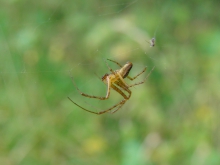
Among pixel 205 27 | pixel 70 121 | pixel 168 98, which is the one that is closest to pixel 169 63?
pixel 168 98

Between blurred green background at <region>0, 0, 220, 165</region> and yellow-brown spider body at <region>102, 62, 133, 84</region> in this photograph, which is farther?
blurred green background at <region>0, 0, 220, 165</region>

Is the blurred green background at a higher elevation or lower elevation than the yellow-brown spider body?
lower

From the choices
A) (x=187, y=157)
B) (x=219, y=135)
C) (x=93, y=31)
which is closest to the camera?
(x=187, y=157)

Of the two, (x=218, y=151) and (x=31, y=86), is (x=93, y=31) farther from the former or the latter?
(x=218, y=151)

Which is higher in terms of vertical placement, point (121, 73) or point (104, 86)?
point (121, 73)

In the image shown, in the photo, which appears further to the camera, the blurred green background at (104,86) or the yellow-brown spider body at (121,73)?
the blurred green background at (104,86)

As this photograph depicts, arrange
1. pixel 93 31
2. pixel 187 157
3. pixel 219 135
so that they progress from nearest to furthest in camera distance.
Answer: pixel 187 157 → pixel 219 135 → pixel 93 31

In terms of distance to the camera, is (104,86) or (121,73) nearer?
(121,73)

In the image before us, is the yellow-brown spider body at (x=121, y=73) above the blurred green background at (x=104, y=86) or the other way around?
above
